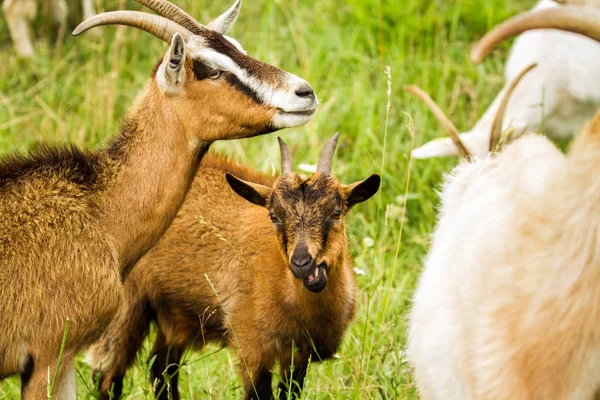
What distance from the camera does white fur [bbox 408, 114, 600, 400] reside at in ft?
7.63

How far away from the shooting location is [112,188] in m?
4.04

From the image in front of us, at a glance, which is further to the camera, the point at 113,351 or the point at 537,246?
the point at 113,351

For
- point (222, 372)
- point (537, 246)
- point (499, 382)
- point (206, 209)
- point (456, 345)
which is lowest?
point (222, 372)

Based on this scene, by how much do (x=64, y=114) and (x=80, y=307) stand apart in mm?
4636

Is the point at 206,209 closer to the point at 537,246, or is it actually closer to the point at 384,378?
the point at 384,378

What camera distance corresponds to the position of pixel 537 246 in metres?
2.54

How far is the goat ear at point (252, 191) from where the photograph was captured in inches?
167

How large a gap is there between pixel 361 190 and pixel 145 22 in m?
1.26

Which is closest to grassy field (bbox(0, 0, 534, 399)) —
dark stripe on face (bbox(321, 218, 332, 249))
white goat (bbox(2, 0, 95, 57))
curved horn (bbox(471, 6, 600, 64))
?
white goat (bbox(2, 0, 95, 57))

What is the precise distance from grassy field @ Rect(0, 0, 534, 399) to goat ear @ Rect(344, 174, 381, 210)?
71.0 inches

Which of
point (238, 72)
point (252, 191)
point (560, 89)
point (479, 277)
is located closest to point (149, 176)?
point (252, 191)

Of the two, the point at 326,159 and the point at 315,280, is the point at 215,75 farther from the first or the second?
the point at 315,280

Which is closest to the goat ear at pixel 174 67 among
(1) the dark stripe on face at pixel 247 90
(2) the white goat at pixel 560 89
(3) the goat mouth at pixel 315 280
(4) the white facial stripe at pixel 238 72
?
(4) the white facial stripe at pixel 238 72

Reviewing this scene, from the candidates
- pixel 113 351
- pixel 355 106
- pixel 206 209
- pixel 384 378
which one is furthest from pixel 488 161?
pixel 355 106
